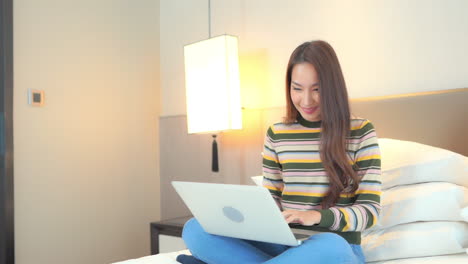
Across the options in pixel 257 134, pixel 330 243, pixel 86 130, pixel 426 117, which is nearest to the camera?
pixel 330 243

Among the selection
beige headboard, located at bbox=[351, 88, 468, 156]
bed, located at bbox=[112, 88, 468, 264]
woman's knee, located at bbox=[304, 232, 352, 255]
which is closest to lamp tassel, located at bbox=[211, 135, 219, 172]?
beige headboard, located at bbox=[351, 88, 468, 156]

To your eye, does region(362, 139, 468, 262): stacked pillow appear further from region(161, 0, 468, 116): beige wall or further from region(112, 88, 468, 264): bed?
region(161, 0, 468, 116): beige wall

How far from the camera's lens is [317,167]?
1.57 meters

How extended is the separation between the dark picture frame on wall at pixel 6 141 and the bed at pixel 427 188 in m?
1.07

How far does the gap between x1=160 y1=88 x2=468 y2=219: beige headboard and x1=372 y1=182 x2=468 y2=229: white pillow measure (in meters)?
0.37

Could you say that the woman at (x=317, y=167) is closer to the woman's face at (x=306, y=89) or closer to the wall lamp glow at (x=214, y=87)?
the woman's face at (x=306, y=89)

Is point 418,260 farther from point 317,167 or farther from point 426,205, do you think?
point 317,167

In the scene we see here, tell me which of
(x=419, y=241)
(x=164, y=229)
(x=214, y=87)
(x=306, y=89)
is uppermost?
(x=214, y=87)

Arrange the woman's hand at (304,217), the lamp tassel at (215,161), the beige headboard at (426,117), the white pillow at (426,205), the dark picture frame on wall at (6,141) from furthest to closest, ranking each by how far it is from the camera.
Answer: the lamp tassel at (215,161) → the dark picture frame on wall at (6,141) → the beige headboard at (426,117) → the white pillow at (426,205) → the woman's hand at (304,217)

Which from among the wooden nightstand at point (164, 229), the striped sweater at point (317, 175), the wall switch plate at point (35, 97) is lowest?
the wooden nightstand at point (164, 229)

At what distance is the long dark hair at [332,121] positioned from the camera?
151cm

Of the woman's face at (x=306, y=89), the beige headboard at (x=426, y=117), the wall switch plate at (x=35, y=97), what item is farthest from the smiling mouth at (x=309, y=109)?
the wall switch plate at (x=35, y=97)

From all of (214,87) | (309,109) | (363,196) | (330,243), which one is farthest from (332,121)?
(214,87)

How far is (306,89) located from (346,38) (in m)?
0.93
